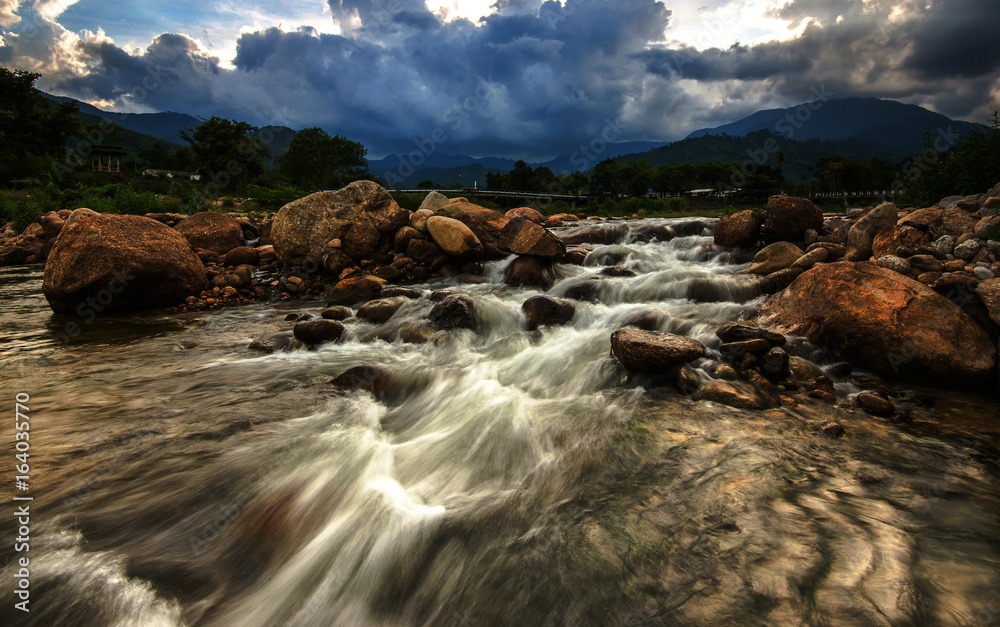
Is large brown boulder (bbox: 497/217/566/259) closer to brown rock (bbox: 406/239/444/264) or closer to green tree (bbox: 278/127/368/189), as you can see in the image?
brown rock (bbox: 406/239/444/264)

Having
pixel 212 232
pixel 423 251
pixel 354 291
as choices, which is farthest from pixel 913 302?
pixel 212 232

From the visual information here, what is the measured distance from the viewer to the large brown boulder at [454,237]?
12641mm

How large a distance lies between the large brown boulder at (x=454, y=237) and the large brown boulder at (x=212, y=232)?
720 cm

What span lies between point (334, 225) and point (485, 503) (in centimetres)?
1080

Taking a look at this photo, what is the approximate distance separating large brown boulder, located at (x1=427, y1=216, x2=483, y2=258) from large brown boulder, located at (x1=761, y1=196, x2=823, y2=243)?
8243 millimetres

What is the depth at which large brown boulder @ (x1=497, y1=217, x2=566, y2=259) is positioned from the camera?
11656 mm

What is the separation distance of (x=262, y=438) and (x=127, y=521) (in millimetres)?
1353

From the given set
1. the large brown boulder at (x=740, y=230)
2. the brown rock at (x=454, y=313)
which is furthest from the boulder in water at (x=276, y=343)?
the large brown boulder at (x=740, y=230)

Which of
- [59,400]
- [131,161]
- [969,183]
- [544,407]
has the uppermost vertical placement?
[131,161]

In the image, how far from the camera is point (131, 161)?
88750 millimetres

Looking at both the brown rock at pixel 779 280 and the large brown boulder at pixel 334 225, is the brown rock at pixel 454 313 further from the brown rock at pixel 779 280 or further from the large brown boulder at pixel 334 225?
the brown rock at pixel 779 280

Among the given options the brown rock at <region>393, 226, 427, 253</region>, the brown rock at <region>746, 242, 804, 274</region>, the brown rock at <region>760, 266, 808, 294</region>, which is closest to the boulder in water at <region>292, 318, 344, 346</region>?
the brown rock at <region>393, 226, 427, 253</region>

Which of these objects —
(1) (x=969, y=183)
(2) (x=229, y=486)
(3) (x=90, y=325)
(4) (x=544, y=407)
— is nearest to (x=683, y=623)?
(4) (x=544, y=407)

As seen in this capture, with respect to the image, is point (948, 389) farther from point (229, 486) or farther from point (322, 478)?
point (229, 486)
